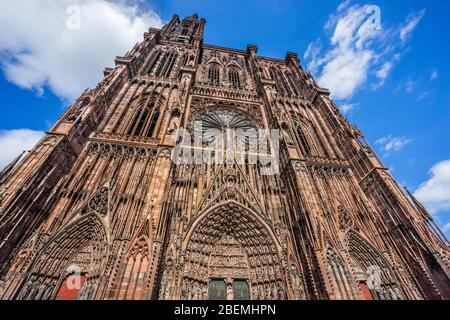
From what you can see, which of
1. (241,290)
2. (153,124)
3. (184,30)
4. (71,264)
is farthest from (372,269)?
(184,30)

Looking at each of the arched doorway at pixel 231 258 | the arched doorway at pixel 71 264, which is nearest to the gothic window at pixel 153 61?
the arched doorway at pixel 71 264

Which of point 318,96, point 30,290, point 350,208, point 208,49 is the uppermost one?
point 208,49

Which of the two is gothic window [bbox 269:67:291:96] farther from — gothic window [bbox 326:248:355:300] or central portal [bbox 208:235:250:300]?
gothic window [bbox 326:248:355:300]

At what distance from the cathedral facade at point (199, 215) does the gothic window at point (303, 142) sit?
14 cm

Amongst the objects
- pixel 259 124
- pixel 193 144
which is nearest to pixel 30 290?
pixel 193 144

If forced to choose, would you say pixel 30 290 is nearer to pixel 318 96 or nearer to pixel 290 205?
pixel 290 205

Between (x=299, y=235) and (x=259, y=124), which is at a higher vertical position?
(x=259, y=124)

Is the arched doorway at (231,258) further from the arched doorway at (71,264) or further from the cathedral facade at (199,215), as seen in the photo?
the arched doorway at (71,264)

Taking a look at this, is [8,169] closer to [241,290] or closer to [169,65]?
[241,290]

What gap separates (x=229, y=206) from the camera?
1116 centimetres

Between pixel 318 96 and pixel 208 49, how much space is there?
15716 mm

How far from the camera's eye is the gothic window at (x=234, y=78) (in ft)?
70.2

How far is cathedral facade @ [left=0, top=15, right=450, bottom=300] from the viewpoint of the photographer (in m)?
7.70

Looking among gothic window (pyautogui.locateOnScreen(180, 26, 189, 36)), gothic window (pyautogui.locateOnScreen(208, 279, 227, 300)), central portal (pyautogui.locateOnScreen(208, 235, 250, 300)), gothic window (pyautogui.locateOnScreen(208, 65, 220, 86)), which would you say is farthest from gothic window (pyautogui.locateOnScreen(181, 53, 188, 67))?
gothic window (pyautogui.locateOnScreen(208, 279, 227, 300))
